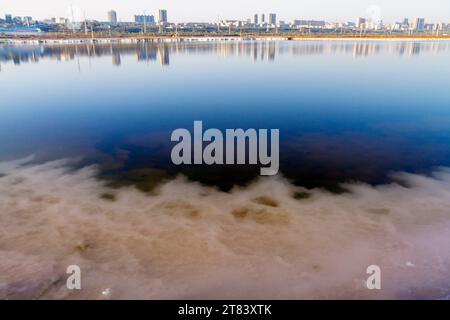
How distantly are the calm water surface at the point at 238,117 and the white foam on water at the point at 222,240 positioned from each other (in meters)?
1.33

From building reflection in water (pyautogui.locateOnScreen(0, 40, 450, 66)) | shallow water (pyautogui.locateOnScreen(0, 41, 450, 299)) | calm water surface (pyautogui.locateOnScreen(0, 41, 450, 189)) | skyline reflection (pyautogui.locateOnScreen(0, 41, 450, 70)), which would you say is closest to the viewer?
shallow water (pyautogui.locateOnScreen(0, 41, 450, 299))

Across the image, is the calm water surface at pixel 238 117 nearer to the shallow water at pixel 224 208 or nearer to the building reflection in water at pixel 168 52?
the shallow water at pixel 224 208

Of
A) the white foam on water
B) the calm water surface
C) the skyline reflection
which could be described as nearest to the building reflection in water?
the skyline reflection

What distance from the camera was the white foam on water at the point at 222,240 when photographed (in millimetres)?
6219

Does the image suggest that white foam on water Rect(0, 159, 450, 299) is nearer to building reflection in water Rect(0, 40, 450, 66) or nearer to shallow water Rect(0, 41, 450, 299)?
shallow water Rect(0, 41, 450, 299)

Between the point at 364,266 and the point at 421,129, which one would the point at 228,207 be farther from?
the point at 421,129

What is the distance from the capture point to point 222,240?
24.7 feet

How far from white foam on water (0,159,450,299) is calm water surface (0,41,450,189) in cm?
133

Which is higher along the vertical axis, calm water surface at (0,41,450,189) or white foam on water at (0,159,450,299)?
calm water surface at (0,41,450,189)

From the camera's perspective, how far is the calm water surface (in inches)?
467

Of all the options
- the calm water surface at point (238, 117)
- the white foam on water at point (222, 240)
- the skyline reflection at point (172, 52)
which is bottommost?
the white foam on water at point (222, 240)

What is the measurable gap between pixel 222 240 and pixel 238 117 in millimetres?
11588

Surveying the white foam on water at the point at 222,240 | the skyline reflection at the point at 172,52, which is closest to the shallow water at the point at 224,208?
the white foam on water at the point at 222,240
